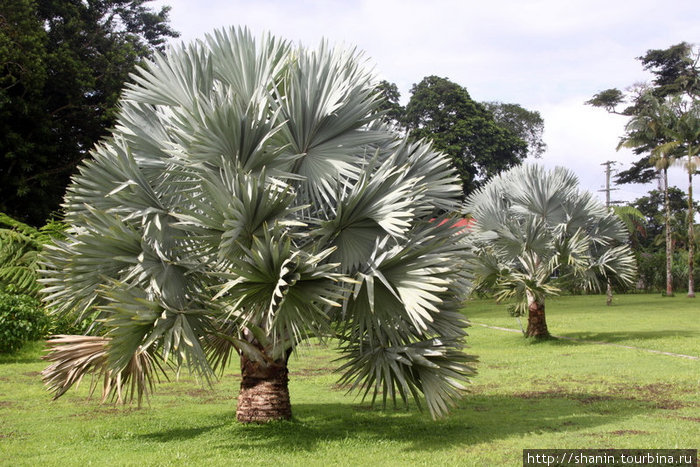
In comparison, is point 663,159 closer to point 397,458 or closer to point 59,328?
point 59,328

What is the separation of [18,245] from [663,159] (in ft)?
104

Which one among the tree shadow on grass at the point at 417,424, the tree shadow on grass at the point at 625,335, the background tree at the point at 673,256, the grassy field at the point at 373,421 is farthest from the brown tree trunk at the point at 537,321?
the background tree at the point at 673,256

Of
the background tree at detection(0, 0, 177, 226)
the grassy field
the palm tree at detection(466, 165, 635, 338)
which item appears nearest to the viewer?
the grassy field

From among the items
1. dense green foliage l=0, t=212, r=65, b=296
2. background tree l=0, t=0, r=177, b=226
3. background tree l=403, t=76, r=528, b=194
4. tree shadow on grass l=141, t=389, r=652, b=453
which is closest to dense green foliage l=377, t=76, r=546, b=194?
background tree l=403, t=76, r=528, b=194

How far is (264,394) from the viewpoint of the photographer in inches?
320

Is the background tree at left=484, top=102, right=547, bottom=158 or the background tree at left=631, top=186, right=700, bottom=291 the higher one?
the background tree at left=484, top=102, right=547, bottom=158

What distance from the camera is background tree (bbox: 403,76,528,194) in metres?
44.2

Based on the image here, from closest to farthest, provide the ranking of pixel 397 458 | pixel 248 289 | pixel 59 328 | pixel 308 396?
Answer: pixel 248 289
pixel 397 458
pixel 308 396
pixel 59 328

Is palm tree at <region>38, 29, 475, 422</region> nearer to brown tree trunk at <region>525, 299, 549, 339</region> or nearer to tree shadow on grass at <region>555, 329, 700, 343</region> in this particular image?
brown tree trunk at <region>525, 299, 549, 339</region>

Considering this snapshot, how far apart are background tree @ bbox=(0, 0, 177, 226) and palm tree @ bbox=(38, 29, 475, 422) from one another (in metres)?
15.7

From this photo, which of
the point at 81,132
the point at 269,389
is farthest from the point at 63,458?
the point at 81,132

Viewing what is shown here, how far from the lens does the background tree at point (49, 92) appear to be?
70.9ft

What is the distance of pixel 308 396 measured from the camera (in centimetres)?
1143

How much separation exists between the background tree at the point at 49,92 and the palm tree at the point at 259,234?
51.7 feet
